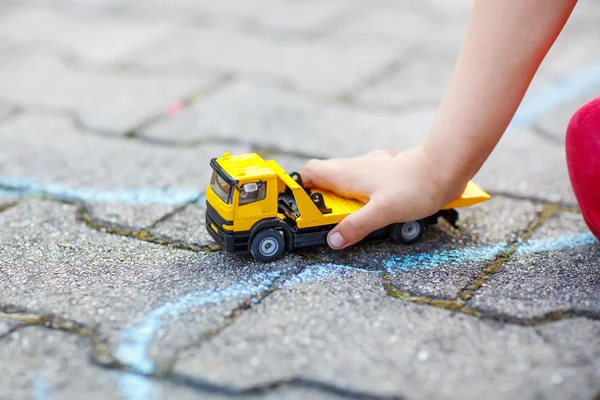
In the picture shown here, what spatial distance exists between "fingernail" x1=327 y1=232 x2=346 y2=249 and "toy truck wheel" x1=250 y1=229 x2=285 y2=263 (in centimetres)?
11

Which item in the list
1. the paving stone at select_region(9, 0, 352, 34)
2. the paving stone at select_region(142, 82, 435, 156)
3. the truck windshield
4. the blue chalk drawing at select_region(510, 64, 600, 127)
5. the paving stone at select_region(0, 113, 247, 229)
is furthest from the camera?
the paving stone at select_region(9, 0, 352, 34)

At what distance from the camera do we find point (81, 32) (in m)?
3.41

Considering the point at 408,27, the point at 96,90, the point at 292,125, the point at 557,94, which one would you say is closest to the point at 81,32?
the point at 96,90

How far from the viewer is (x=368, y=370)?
1.25 meters

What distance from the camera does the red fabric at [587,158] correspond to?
157 cm

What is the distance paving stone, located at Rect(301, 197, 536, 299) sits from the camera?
1.56 meters

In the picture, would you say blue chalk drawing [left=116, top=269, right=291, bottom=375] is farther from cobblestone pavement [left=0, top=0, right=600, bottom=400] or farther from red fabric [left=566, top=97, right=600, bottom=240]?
red fabric [left=566, top=97, right=600, bottom=240]

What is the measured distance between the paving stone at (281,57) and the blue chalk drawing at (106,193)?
96cm

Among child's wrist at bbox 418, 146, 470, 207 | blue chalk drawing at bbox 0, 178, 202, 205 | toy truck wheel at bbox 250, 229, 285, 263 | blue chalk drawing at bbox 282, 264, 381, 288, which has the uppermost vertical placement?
child's wrist at bbox 418, 146, 470, 207

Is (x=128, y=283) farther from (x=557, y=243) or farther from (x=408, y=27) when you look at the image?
(x=408, y=27)

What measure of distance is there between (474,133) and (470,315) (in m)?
0.38

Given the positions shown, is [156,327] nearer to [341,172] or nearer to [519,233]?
[341,172]

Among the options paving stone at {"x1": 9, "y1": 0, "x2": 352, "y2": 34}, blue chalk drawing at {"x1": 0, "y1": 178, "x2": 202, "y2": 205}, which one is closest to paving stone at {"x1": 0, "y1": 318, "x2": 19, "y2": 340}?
blue chalk drawing at {"x1": 0, "y1": 178, "x2": 202, "y2": 205}

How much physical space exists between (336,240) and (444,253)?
0.92 feet
